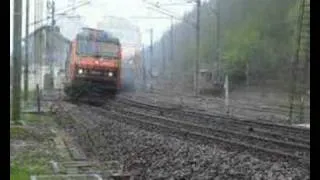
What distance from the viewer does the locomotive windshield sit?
23375mm

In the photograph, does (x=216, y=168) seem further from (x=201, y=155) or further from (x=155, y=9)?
(x=155, y=9)

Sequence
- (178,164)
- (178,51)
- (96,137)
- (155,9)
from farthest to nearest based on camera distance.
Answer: (178,51) < (155,9) < (96,137) < (178,164)

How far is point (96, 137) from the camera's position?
1169 centimetres

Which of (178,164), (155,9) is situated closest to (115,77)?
(155,9)

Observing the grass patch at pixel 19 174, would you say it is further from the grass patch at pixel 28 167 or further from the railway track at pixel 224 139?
the railway track at pixel 224 139

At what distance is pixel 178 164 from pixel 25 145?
312 centimetres

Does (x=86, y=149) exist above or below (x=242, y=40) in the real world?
below

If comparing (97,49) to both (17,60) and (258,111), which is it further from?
(17,60)

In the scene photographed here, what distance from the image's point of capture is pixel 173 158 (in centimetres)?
865

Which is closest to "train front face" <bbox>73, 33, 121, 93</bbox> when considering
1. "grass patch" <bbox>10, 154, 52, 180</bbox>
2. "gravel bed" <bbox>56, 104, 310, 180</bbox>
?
"gravel bed" <bbox>56, 104, 310, 180</bbox>


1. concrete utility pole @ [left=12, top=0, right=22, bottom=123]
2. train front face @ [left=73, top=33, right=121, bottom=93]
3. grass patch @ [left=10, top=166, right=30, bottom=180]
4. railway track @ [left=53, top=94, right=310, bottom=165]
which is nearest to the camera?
grass patch @ [left=10, top=166, right=30, bottom=180]

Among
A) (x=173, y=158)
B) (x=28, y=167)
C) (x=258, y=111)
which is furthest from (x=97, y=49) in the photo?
(x=28, y=167)

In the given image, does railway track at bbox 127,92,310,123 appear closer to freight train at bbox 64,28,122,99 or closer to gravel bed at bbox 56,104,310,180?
freight train at bbox 64,28,122,99

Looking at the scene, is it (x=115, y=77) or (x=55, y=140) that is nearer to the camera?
(x=55, y=140)
